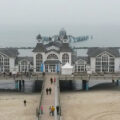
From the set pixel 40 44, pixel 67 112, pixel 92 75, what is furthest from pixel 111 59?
pixel 67 112

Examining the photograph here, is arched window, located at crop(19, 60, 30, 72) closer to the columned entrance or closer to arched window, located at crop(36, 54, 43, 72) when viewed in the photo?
arched window, located at crop(36, 54, 43, 72)

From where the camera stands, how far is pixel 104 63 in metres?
49.7

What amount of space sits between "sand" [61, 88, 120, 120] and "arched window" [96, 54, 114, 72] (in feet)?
22.0

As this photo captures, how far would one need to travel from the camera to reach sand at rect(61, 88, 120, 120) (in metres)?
31.6

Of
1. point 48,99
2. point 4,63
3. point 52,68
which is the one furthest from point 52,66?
point 48,99

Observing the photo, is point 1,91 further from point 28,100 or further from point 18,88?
point 28,100

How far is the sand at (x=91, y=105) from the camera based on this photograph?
31.6m

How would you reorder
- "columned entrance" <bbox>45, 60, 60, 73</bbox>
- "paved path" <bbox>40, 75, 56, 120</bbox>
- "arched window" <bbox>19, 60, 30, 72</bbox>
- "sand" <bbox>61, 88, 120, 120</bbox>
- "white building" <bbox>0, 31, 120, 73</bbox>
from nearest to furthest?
"paved path" <bbox>40, 75, 56, 120</bbox>, "sand" <bbox>61, 88, 120, 120</bbox>, "columned entrance" <bbox>45, 60, 60, 73</bbox>, "white building" <bbox>0, 31, 120, 73</bbox>, "arched window" <bbox>19, 60, 30, 72</bbox>

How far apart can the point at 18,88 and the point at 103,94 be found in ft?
51.4

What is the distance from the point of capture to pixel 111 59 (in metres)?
49.7

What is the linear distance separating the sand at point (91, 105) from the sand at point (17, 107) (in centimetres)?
383

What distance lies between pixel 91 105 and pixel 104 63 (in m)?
15.3

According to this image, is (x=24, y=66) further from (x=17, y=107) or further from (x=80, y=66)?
(x=17, y=107)

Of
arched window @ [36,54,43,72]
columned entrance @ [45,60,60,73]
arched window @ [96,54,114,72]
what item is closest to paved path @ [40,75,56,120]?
columned entrance @ [45,60,60,73]
